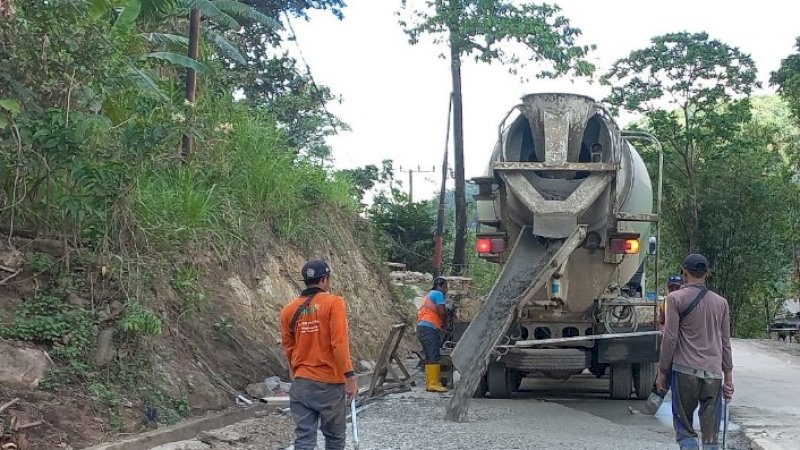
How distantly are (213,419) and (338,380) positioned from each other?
2.61 m

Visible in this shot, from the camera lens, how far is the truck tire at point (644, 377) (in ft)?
32.5

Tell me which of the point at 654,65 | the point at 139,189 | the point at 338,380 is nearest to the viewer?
the point at 338,380

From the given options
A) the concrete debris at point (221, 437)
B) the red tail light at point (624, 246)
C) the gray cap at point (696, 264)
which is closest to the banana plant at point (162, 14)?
the concrete debris at point (221, 437)

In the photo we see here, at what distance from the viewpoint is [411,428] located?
8.16 meters

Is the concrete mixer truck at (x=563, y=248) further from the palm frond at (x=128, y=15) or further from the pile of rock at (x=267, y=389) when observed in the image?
the palm frond at (x=128, y=15)

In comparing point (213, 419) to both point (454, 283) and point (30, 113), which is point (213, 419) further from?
point (454, 283)

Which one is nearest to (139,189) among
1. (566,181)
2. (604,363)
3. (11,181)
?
(11,181)

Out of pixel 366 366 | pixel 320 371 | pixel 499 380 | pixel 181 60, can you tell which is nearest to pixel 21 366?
pixel 320 371

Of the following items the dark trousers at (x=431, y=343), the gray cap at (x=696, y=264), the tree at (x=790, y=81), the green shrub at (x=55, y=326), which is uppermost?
the tree at (x=790, y=81)

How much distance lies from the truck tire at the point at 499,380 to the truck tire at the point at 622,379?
4.06ft

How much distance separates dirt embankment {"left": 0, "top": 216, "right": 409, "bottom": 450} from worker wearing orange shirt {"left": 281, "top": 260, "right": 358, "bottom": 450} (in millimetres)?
1859

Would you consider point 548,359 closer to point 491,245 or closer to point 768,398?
point 491,245

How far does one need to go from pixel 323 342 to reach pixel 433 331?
5.58 metres

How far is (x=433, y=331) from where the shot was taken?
11188 millimetres
